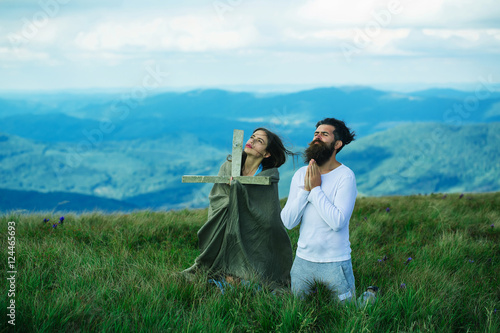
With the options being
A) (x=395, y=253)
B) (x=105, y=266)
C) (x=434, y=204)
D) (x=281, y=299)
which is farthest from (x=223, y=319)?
(x=434, y=204)

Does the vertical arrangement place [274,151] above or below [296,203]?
above

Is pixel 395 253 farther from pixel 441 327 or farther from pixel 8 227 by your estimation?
pixel 8 227

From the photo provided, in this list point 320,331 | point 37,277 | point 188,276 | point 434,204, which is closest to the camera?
point 320,331

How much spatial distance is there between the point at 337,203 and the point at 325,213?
177 mm

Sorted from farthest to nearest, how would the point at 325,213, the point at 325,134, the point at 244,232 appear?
1. the point at 244,232
2. the point at 325,134
3. the point at 325,213

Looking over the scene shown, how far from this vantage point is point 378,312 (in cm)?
372

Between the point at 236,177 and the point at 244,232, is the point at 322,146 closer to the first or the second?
the point at 236,177

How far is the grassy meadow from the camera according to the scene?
362 cm

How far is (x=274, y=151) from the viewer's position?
5207 millimetres

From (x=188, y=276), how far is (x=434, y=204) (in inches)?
246

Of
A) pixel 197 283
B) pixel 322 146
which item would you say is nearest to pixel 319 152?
pixel 322 146

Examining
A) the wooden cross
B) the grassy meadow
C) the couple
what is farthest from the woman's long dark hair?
the grassy meadow

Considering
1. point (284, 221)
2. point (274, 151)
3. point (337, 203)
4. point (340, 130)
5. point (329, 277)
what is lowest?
point (329, 277)

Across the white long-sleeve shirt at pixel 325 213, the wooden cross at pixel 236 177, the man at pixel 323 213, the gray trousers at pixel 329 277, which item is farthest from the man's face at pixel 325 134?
the gray trousers at pixel 329 277
